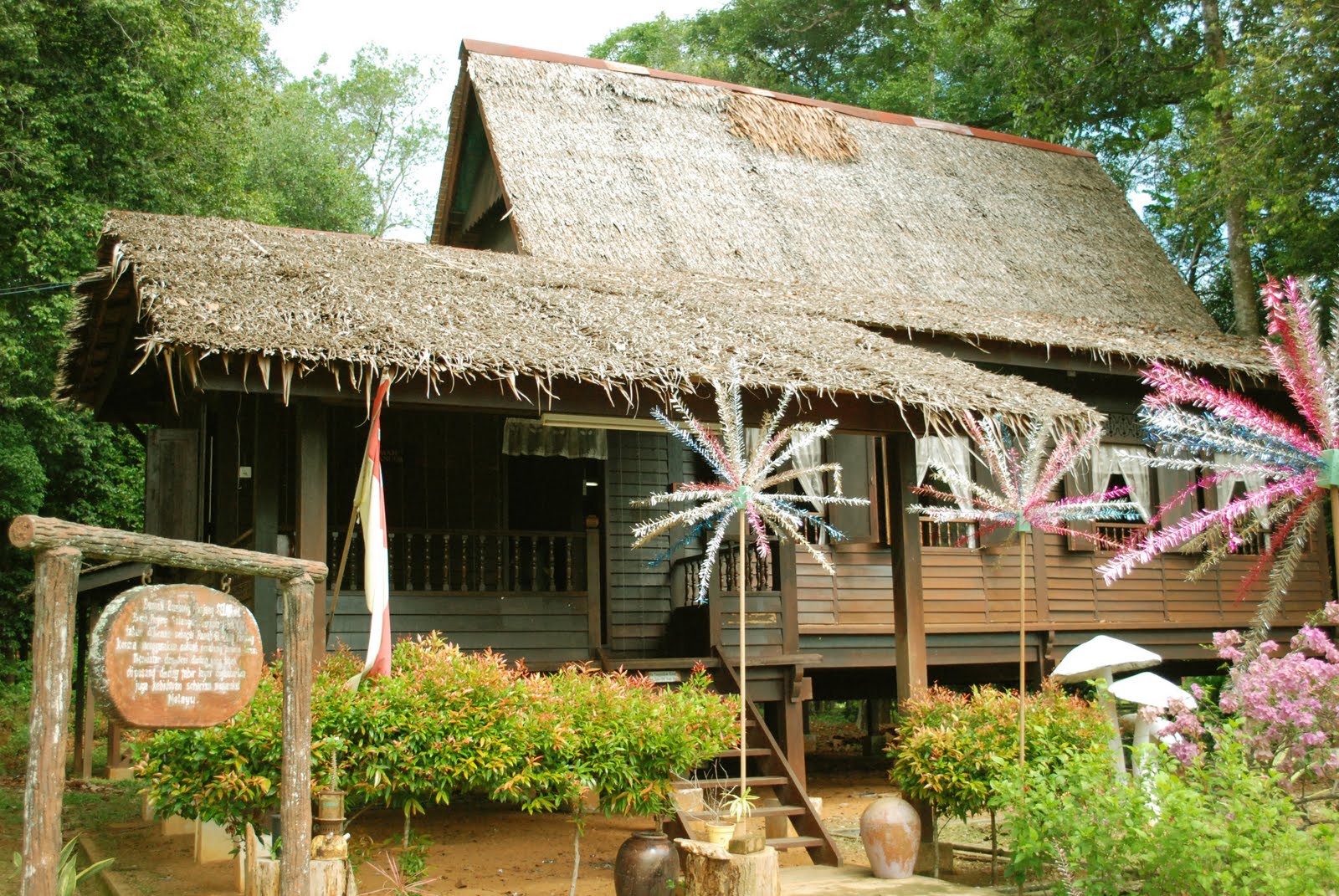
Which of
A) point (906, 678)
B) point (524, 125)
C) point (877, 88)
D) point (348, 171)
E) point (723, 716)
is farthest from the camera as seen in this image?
point (348, 171)

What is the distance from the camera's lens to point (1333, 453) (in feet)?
19.2

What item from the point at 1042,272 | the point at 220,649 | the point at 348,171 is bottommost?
the point at 220,649

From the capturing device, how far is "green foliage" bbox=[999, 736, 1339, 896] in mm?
5445

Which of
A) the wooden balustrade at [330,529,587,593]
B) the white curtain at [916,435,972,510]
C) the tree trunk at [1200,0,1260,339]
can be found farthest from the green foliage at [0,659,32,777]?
the tree trunk at [1200,0,1260,339]

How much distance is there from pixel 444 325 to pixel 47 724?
13.3ft

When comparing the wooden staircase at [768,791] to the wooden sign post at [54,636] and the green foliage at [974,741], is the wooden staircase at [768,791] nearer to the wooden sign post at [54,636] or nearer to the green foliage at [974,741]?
the green foliage at [974,741]

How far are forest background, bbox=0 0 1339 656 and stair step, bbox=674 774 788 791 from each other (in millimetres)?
7312

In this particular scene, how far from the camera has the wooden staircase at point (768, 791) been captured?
833 cm

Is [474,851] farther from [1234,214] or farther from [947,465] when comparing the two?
[1234,214]

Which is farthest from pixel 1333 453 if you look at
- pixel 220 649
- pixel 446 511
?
pixel 446 511

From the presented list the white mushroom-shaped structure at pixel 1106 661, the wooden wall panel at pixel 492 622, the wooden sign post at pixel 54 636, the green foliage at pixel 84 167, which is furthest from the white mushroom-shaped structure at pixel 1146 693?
the green foliage at pixel 84 167

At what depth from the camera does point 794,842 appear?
27.5 ft

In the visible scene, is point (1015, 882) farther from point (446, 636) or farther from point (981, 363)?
point (981, 363)

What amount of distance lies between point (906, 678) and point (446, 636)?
341 cm
